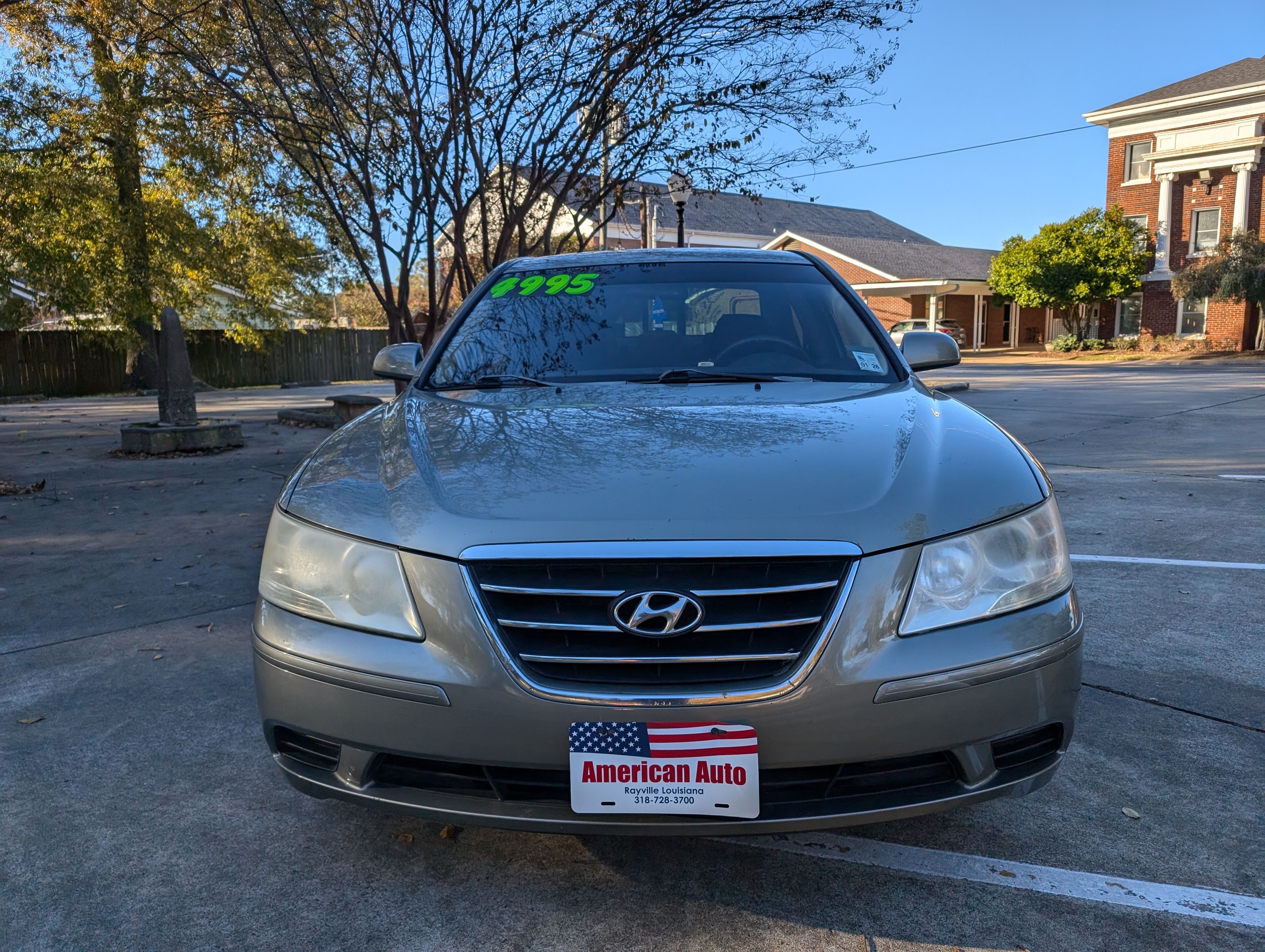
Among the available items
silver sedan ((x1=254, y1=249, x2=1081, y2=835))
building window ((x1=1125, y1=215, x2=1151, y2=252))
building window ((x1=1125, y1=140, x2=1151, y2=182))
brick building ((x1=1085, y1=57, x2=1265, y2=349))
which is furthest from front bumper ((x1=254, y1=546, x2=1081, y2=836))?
building window ((x1=1125, y1=140, x2=1151, y2=182))

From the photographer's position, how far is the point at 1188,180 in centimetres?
3688

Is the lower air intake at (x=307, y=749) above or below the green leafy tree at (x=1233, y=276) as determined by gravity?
below

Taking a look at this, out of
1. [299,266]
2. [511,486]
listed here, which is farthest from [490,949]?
[299,266]

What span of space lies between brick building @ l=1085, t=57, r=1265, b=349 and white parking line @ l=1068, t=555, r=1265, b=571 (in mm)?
34511

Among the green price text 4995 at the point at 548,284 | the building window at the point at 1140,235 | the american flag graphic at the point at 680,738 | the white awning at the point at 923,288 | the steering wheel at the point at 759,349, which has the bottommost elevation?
the american flag graphic at the point at 680,738

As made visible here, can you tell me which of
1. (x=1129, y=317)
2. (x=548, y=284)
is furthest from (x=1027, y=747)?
(x=1129, y=317)

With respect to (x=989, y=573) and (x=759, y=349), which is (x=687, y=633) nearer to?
(x=989, y=573)

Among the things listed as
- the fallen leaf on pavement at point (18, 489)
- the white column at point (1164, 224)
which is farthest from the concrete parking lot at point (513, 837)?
the white column at point (1164, 224)

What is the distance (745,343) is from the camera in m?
3.26

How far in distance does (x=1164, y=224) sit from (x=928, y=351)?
4038 centimetres

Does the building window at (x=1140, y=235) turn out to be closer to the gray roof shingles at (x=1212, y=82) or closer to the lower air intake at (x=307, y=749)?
the gray roof shingles at (x=1212, y=82)

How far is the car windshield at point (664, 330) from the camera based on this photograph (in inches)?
122

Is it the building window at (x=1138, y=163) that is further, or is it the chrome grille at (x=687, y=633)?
the building window at (x=1138, y=163)

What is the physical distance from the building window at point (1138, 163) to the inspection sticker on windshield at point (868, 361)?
41506 millimetres
